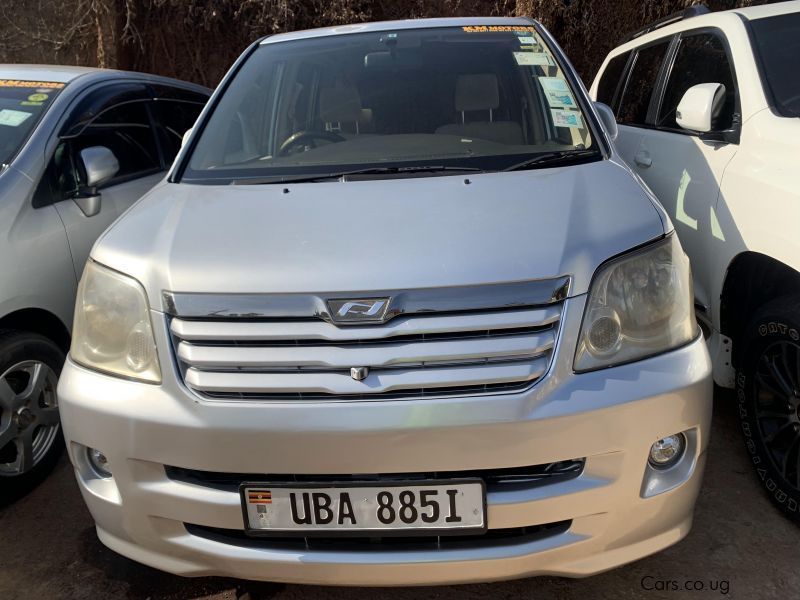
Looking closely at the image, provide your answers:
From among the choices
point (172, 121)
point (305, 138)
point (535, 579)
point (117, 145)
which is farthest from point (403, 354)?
point (172, 121)

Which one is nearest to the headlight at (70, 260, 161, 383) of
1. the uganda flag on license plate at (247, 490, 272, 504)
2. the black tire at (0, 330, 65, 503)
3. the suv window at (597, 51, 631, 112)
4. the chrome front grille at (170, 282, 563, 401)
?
the chrome front grille at (170, 282, 563, 401)

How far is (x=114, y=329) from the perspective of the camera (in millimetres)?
1912

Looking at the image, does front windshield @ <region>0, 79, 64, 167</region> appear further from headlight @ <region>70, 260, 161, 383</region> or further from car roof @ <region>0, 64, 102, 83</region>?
headlight @ <region>70, 260, 161, 383</region>

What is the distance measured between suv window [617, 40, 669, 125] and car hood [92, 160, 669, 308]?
1.90 metres

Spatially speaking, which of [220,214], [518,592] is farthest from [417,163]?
[518,592]

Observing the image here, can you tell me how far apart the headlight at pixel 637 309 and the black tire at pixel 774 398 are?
0.65 meters

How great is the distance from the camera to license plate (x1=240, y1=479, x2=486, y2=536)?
1673 millimetres

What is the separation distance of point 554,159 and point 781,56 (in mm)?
1280

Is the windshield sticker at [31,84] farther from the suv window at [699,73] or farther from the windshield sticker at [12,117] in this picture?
the suv window at [699,73]

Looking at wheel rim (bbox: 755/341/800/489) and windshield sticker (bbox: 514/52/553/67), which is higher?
windshield sticker (bbox: 514/52/553/67)

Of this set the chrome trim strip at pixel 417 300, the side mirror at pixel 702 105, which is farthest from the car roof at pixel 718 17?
the chrome trim strip at pixel 417 300

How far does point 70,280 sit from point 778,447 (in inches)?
114

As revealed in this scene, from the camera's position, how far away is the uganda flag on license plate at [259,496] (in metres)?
1.72

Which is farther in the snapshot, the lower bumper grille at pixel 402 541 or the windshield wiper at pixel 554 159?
the windshield wiper at pixel 554 159
